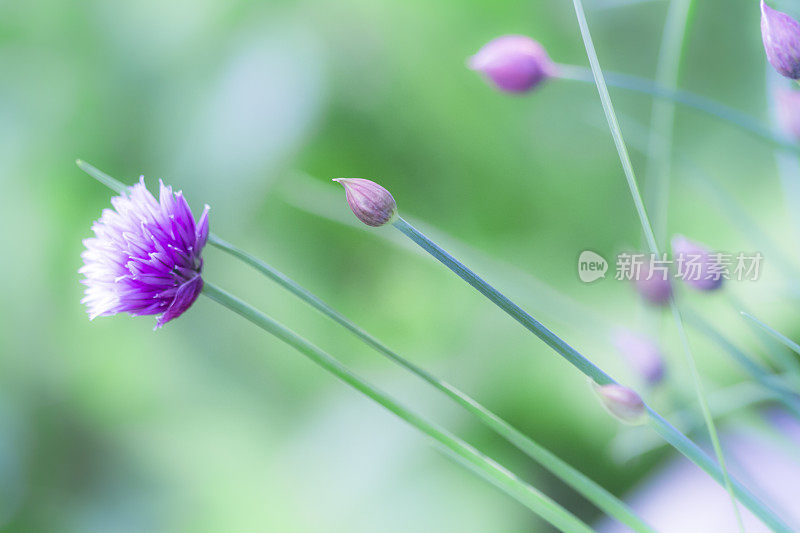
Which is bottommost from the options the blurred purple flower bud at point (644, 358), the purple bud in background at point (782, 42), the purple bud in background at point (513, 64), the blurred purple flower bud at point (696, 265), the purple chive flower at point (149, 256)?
the purple chive flower at point (149, 256)

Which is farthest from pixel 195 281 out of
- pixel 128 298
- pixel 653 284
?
pixel 653 284

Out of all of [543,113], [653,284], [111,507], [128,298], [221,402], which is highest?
[543,113]

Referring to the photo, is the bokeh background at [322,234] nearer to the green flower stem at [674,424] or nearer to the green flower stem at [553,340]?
the green flower stem at [674,424]

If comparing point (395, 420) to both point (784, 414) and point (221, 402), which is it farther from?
point (784, 414)

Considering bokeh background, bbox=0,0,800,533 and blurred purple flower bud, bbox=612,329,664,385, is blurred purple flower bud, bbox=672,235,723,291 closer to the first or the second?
blurred purple flower bud, bbox=612,329,664,385

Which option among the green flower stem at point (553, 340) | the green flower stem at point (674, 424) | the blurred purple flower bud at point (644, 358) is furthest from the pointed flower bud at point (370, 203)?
the green flower stem at point (674, 424)

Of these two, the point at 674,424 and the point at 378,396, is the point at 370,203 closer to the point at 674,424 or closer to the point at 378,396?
the point at 378,396
